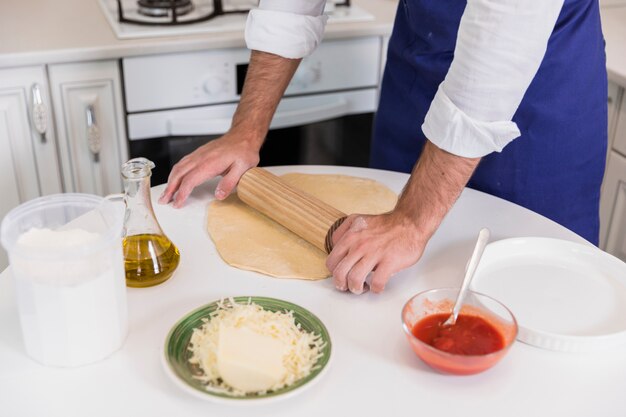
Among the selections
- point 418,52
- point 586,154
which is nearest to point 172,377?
point 418,52

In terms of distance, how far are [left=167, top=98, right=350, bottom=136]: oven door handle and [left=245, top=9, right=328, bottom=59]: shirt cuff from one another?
0.48m

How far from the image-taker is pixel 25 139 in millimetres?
1732

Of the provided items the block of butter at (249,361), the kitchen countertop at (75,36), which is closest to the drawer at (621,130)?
the kitchen countertop at (75,36)

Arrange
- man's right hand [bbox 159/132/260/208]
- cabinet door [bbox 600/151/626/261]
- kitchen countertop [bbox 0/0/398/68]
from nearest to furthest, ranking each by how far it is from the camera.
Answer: man's right hand [bbox 159/132/260/208] → kitchen countertop [bbox 0/0/398/68] → cabinet door [bbox 600/151/626/261]

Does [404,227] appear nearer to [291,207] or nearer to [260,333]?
[291,207]

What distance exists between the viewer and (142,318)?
3.04 feet

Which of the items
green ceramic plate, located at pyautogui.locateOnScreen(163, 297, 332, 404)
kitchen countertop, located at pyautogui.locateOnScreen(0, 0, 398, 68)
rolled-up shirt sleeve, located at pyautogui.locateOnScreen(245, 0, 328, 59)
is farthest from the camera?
kitchen countertop, located at pyautogui.locateOnScreen(0, 0, 398, 68)

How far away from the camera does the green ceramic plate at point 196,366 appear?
2.49ft

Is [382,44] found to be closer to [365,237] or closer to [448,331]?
[365,237]

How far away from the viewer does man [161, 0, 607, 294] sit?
977mm

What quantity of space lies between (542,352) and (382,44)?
1.20 metres

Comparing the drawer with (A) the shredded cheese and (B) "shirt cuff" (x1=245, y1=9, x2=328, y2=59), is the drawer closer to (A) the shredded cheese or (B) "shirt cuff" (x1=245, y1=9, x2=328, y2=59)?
(B) "shirt cuff" (x1=245, y1=9, x2=328, y2=59)

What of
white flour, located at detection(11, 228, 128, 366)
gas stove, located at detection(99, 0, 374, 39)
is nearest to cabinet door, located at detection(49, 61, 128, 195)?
gas stove, located at detection(99, 0, 374, 39)

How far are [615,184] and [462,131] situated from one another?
1037mm
